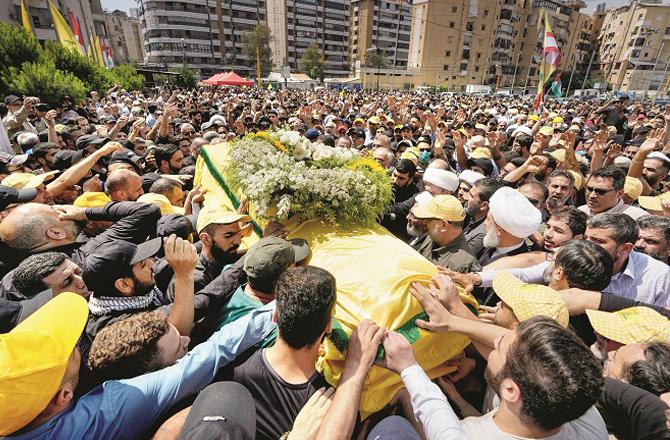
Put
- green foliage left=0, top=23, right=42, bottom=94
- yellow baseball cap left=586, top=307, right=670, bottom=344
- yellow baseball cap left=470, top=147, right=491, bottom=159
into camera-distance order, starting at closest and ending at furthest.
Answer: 1. yellow baseball cap left=586, top=307, right=670, bottom=344
2. yellow baseball cap left=470, top=147, right=491, bottom=159
3. green foliage left=0, top=23, right=42, bottom=94

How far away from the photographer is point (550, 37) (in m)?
12.9

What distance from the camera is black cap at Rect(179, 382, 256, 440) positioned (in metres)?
1.28

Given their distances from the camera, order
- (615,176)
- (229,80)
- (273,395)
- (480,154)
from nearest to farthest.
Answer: (273,395) → (615,176) → (480,154) → (229,80)

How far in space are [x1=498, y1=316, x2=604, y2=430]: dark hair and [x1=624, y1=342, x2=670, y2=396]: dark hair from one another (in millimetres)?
682

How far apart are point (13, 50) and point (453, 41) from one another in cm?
7161

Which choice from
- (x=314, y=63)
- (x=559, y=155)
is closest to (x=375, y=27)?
(x=314, y=63)

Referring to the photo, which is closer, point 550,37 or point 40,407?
point 40,407

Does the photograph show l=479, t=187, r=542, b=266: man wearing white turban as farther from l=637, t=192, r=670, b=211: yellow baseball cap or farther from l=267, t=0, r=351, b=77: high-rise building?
l=267, t=0, r=351, b=77: high-rise building

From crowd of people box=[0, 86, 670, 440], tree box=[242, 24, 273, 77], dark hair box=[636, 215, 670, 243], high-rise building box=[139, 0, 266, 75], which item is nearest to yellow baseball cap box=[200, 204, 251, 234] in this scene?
crowd of people box=[0, 86, 670, 440]

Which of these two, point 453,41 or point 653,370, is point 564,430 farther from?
point 453,41

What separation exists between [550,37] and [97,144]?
1573 centimetres

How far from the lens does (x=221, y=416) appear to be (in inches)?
52.9

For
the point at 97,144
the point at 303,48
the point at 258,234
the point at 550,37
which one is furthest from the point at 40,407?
the point at 303,48

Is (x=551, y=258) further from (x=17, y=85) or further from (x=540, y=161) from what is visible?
(x=17, y=85)
